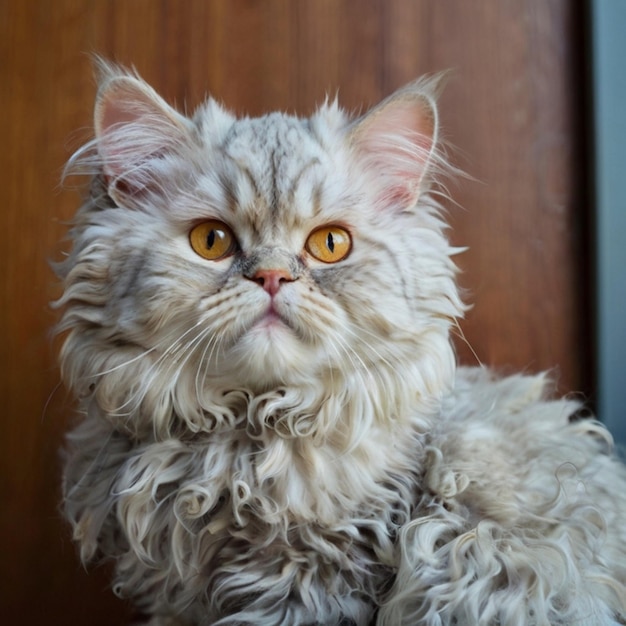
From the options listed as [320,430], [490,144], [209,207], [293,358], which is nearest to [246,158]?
[209,207]

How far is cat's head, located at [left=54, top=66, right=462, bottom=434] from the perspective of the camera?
845 mm

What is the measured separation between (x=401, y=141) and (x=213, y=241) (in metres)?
0.37

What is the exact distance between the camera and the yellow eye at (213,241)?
908 mm

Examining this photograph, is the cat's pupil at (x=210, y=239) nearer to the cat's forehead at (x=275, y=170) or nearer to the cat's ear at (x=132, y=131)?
the cat's forehead at (x=275, y=170)

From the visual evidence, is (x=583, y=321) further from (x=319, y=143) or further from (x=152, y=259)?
(x=152, y=259)

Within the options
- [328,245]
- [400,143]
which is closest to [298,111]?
[400,143]

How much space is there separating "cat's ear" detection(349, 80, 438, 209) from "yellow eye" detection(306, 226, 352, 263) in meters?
0.16

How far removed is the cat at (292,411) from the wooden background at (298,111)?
502 millimetres

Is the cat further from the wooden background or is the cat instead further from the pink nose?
the wooden background

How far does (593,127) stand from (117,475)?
1.23m

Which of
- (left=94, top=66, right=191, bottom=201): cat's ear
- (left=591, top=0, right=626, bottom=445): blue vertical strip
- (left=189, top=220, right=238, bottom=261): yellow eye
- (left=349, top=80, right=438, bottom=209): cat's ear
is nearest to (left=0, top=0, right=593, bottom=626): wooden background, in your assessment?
(left=591, top=0, right=626, bottom=445): blue vertical strip

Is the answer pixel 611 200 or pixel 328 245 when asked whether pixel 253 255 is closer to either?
pixel 328 245

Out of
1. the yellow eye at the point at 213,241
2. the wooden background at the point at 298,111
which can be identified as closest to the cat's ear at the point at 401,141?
the yellow eye at the point at 213,241

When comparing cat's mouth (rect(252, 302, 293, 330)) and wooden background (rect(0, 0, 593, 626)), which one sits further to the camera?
wooden background (rect(0, 0, 593, 626))
